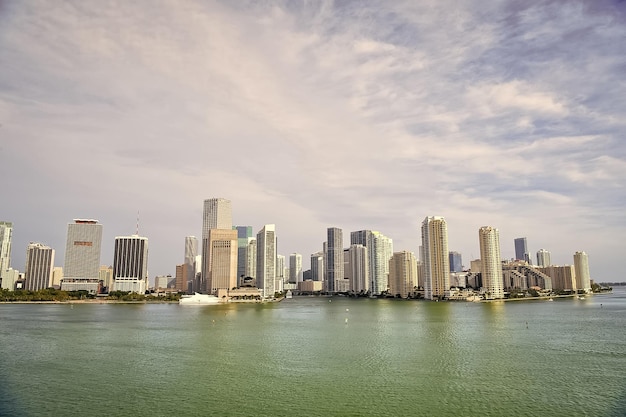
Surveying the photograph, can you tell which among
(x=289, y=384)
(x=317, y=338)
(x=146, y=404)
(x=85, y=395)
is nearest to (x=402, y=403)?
(x=289, y=384)

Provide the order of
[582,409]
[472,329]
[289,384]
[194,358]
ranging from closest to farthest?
[582,409] < [289,384] < [194,358] < [472,329]

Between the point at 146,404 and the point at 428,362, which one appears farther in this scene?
the point at 428,362

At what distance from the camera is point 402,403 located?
46.3m

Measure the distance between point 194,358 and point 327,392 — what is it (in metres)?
29.7

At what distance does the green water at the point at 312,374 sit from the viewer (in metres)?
45.1

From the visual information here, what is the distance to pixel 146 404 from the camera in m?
45.8

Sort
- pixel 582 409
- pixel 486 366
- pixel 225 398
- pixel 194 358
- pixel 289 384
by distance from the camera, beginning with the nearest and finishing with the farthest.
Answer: pixel 582 409 → pixel 225 398 → pixel 289 384 → pixel 486 366 → pixel 194 358

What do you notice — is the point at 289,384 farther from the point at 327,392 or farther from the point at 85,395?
the point at 85,395

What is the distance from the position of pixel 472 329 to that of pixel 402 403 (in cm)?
7527

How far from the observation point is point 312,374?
59.1 meters

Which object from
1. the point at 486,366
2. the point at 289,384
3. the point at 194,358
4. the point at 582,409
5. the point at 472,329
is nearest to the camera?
the point at 582,409

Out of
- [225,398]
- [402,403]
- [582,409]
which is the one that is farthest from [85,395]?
[582,409]

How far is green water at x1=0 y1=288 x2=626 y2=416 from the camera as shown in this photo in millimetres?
45062

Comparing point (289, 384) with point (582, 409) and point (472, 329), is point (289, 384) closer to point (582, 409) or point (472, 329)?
point (582, 409)
